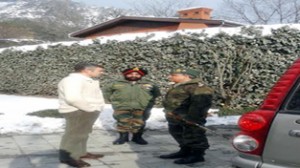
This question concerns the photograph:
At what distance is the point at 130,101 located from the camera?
25.3 ft

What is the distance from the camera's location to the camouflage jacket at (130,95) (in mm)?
7730

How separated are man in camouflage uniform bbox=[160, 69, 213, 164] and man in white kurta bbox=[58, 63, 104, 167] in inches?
40.0

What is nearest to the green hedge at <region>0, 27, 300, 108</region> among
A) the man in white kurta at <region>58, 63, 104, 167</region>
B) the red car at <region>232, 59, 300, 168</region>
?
the man in white kurta at <region>58, 63, 104, 167</region>

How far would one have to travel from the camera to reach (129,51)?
14453mm

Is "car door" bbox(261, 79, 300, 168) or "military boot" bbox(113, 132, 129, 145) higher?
"car door" bbox(261, 79, 300, 168)

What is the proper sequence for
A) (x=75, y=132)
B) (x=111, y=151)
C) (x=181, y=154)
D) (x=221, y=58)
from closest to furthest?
(x=75, y=132), (x=181, y=154), (x=111, y=151), (x=221, y=58)

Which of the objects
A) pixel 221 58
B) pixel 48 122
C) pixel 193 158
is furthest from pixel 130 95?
pixel 221 58

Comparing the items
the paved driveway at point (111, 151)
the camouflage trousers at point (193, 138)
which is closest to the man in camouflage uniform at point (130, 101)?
the paved driveway at point (111, 151)

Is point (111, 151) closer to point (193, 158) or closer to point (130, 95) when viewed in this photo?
point (130, 95)

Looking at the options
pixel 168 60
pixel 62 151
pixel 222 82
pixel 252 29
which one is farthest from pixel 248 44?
pixel 62 151

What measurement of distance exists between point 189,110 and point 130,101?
1.77 m

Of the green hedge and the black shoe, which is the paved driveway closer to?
the black shoe

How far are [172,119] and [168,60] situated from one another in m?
7.19

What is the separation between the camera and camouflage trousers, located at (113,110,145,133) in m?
7.77
